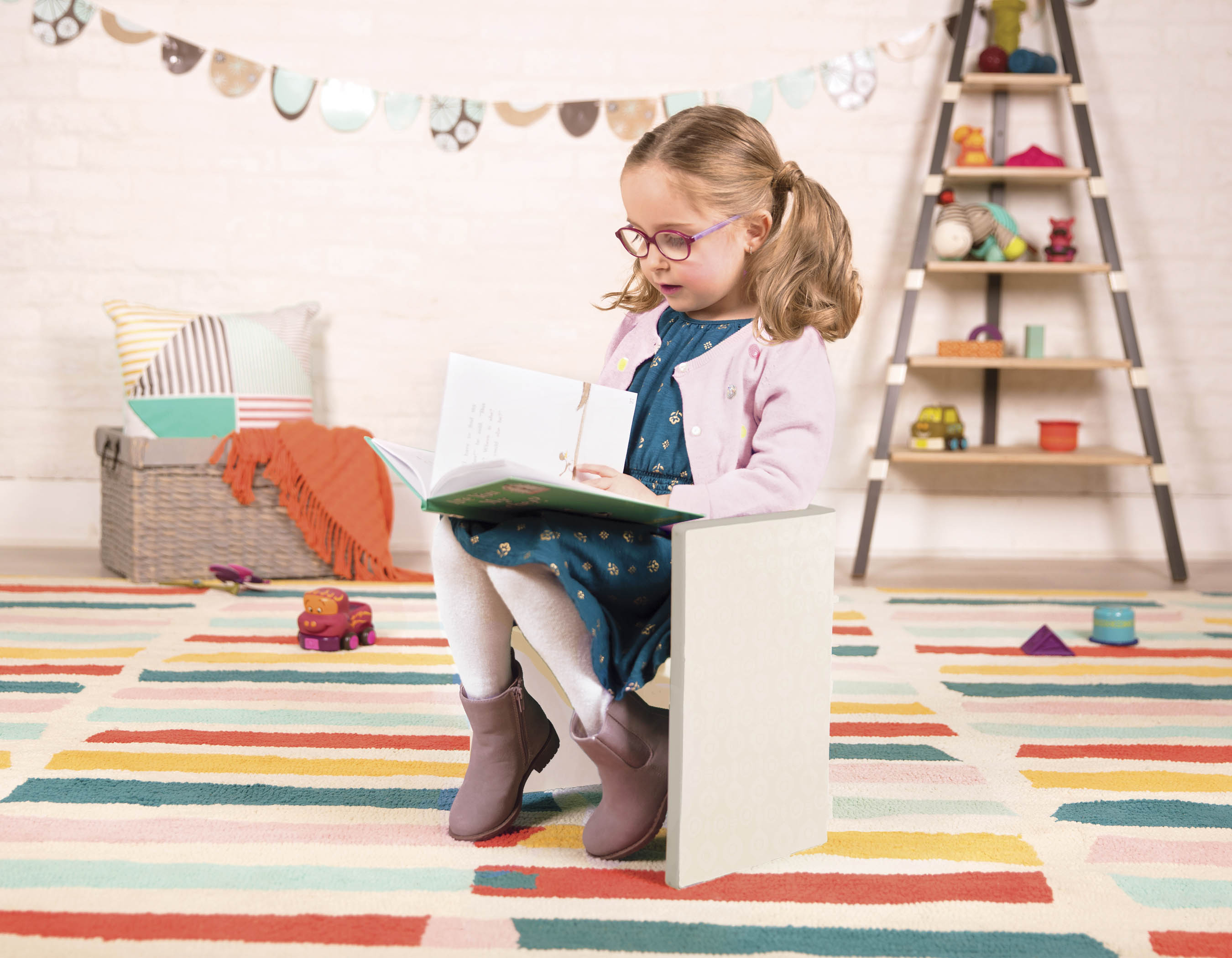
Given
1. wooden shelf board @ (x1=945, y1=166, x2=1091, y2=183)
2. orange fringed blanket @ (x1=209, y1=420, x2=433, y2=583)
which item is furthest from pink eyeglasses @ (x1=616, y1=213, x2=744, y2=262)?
A: wooden shelf board @ (x1=945, y1=166, x2=1091, y2=183)

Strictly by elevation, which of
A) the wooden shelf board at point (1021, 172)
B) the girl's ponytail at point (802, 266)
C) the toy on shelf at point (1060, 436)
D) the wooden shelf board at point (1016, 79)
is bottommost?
the toy on shelf at point (1060, 436)

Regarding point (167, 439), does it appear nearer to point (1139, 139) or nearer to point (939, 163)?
point (939, 163)

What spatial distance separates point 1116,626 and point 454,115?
72.7 inches

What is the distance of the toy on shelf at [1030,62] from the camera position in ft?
7.96

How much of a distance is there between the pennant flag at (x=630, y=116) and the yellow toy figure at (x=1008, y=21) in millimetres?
815

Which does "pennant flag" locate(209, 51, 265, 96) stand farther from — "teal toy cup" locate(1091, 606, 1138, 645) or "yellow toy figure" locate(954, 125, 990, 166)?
"teal toy cup" locate(1091, 606, 1138, 645)

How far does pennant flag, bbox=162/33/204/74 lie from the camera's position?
8.30 ft

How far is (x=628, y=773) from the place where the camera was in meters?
0.93

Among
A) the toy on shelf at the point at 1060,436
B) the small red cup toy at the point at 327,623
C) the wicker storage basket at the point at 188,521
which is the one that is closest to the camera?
the small red cup toy at the point at 327,623

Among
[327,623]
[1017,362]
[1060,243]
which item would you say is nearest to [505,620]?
[327,623]

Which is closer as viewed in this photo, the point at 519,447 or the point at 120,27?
the point at 519,447

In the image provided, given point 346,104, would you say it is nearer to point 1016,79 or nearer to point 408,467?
point 1016,79

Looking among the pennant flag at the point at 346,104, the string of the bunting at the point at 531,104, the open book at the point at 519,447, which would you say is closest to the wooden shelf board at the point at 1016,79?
the string of the bunting at the point at 531,104

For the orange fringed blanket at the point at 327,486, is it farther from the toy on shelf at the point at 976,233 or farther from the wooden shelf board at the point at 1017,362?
the toy on shelf at the point at 976,233
